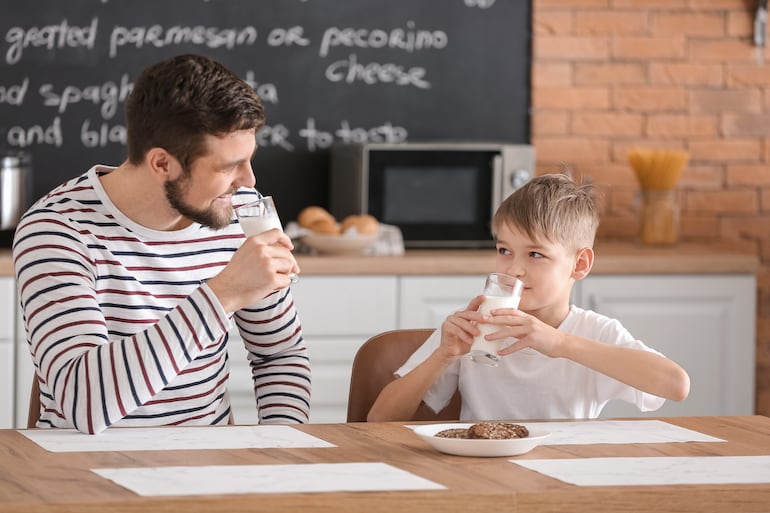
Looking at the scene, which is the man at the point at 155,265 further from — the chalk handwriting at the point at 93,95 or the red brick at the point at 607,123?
the red brick at the point at 607,123

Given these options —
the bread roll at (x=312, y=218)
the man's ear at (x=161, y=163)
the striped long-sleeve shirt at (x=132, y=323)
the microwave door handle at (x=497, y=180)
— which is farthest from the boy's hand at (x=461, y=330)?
the microwave door handle at (x=497, y=180)

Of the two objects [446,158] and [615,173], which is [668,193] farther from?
[446,158]

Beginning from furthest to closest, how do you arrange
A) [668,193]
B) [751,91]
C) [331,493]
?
[751,91] → [668,193] → [331,493]

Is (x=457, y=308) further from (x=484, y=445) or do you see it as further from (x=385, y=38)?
(x=484, y=445)

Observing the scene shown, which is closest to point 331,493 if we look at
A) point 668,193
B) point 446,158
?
point 446,158

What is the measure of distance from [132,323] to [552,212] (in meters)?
0.71

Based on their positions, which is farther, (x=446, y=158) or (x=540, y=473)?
(x=446, y=158)

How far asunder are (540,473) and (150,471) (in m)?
0.46

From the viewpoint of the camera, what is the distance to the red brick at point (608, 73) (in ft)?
13.1

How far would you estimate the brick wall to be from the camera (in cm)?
399

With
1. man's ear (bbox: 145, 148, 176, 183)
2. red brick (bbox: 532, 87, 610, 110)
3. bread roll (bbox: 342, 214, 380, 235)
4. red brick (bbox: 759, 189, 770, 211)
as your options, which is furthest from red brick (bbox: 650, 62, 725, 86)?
man's ear (bbox: 145, 148, 176, 183)

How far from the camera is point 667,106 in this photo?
405 centimetres

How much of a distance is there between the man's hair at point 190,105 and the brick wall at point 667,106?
227cm

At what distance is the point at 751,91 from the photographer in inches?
160
